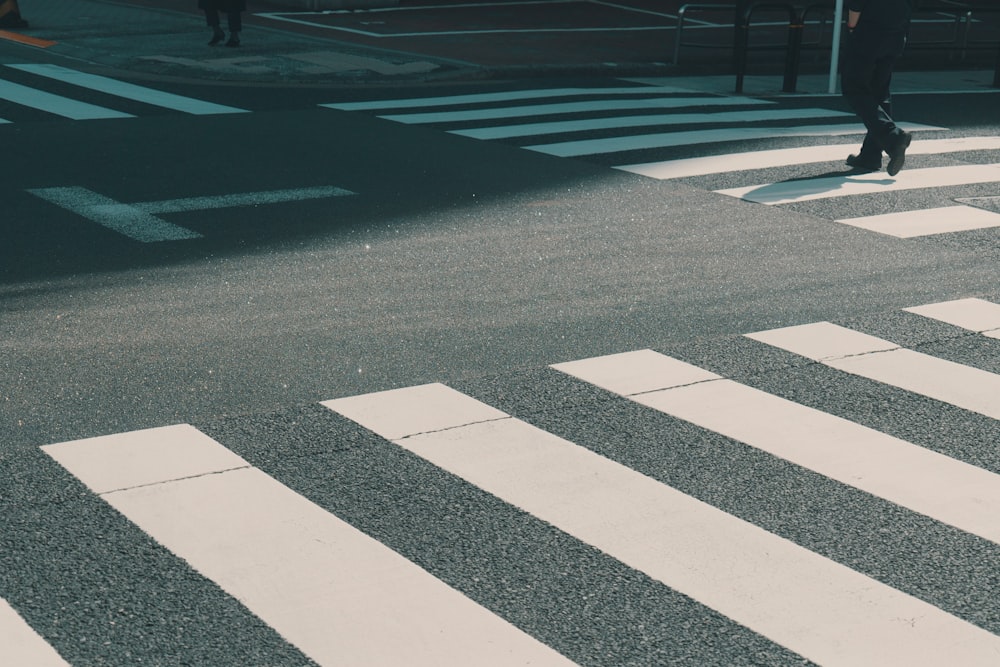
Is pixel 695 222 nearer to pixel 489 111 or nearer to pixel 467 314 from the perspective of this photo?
pixel 467 314

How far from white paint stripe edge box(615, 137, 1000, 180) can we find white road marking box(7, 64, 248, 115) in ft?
17.0

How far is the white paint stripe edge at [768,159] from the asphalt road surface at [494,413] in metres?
0.12

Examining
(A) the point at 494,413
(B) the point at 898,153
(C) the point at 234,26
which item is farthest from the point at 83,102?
(A) the point at 494,413

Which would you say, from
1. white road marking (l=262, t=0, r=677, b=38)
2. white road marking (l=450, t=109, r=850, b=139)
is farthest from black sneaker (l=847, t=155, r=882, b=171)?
white road marking (l=262, t=0, r=677, b=38)

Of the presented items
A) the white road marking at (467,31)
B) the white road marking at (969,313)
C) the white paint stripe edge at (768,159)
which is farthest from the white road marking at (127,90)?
the white road marking at (969,313)

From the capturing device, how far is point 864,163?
11930mm

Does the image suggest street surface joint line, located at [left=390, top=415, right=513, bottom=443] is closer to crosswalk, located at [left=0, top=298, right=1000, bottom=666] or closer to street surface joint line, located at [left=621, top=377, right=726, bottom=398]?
crosswalk, located at [left=0, top=298, right=1000, bottom=666]

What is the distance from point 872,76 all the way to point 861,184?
0.98 metres

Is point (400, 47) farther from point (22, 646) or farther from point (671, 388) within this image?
point (22, 646)

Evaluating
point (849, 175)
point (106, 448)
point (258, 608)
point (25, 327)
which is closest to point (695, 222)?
point (849, 175)

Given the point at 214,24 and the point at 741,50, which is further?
the point at 214,24

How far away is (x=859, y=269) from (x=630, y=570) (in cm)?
460

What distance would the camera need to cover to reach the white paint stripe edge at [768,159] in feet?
38.6

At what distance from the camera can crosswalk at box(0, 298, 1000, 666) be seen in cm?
411
